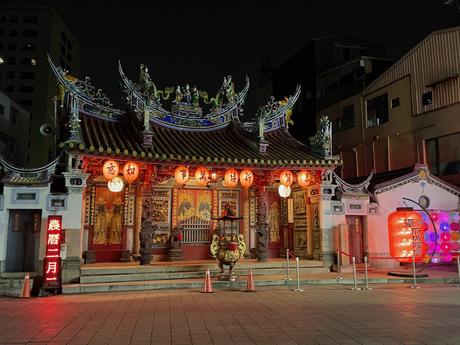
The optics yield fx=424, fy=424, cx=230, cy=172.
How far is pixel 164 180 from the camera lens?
62.2 feet

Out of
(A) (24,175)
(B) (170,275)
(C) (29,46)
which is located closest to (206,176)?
(B) (170,275)

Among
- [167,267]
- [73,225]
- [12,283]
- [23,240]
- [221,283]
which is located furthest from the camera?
[167,267]

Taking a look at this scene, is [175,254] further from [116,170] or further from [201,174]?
[116,170]

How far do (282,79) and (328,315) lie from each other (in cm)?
3549

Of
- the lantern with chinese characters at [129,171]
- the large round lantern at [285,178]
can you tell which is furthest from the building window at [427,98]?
the lantern with chinese characters at [129,171]

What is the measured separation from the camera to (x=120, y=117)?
19.2m

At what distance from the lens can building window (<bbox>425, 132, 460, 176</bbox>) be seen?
76.0ft

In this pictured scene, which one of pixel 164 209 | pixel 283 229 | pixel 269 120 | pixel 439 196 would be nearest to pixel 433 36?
pixel 439 196

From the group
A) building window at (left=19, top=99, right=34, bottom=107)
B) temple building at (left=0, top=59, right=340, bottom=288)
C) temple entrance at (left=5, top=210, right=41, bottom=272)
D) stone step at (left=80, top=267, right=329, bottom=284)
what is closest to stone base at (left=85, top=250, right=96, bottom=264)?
temple building at (left=0, top=59, right=340, bottom=288)

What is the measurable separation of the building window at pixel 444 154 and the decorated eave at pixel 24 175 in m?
20.3

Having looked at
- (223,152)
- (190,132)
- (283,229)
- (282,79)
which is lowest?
(283,229)

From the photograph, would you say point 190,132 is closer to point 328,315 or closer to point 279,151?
point 279,151

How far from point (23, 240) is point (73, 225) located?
6.74 feet

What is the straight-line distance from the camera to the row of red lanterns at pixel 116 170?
15.8 m
